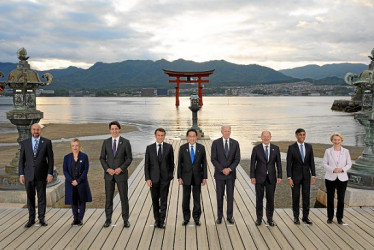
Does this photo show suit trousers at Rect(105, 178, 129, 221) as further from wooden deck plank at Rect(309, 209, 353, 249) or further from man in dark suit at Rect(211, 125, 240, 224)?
wooden deck plank at Rect(309, 209, 353, 249)

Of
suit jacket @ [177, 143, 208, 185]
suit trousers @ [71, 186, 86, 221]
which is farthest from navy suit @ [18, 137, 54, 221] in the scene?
suit jacket @ [177, 143, 208, 185]

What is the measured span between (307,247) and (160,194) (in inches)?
101

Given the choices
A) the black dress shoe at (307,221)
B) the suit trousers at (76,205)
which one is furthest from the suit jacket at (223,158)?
the suit trousers at (76,205)

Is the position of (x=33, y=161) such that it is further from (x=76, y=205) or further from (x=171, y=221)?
(x=171, y=221)

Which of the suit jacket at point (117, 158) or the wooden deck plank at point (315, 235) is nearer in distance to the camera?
the wooden deck plank at point (315, 235)

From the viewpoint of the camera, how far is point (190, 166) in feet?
19.2

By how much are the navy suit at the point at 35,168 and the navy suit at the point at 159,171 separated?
1.88m

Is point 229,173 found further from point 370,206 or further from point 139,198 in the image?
point 370,206

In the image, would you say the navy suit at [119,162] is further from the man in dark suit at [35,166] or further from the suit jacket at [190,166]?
the man in dark suit at [35,166]

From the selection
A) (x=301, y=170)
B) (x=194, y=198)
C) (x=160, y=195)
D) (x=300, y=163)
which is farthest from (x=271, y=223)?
(x=160, y=195)

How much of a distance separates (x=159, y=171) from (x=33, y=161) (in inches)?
92.5

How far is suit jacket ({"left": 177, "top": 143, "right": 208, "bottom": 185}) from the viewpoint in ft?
19.2

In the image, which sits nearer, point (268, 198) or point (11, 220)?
point (268, 198)

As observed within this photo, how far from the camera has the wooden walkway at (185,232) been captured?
16.8 ft
